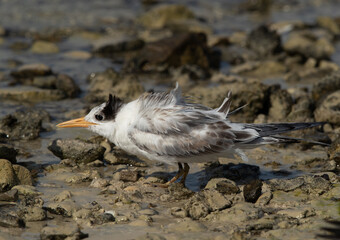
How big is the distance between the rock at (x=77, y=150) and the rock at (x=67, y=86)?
9.39 ft

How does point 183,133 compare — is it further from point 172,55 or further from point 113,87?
point 172,55

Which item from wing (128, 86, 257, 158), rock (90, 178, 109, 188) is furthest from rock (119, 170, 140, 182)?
wing (128, 86, 257, 158)

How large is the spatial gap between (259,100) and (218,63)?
3580mm

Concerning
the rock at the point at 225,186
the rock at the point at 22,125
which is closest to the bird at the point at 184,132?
the rock at the point at 225,186

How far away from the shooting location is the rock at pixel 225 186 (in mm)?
5637

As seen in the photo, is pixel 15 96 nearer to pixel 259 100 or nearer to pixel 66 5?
pixel 259 100

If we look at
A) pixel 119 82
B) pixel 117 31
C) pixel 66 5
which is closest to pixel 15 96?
pixel 119 82

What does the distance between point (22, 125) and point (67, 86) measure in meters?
2.08

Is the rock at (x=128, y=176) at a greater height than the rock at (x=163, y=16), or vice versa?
the rock at (x=163, y=16)

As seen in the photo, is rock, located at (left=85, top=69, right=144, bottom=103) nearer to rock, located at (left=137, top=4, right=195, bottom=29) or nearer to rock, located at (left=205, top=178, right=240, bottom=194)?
rock, located at (left=205, top=178, right=240, bottom=194)

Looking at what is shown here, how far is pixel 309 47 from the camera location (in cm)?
1134

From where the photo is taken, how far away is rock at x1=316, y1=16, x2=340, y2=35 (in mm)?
14220

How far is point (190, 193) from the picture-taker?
5.68 m

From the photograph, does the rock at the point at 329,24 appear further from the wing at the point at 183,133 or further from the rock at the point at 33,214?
the rock at the point at 33,214
